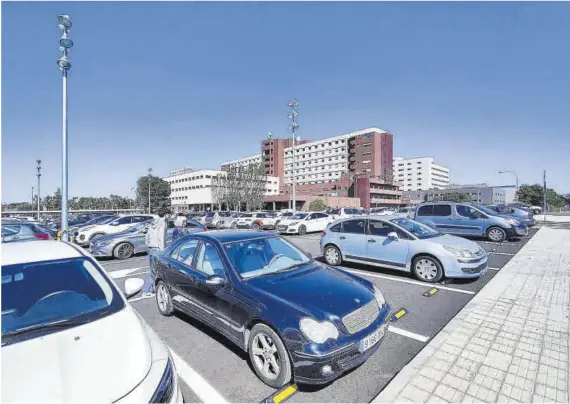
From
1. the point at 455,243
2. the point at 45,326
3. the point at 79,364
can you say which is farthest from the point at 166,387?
the point at 455,243

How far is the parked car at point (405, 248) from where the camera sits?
20.0 ft

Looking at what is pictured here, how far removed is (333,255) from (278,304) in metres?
5.53

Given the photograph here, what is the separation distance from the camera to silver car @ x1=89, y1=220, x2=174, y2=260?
388 inches

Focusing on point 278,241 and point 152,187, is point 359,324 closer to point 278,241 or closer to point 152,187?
point 278,241

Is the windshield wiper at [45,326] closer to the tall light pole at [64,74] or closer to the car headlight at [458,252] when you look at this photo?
the car headlight at [458,252]

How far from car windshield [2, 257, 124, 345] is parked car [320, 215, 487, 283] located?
234 inches

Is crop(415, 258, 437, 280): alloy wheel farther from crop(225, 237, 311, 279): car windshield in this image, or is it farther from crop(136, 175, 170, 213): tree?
crop(136, 175, 170, 213): tree

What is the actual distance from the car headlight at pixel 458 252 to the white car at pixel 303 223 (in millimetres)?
11493

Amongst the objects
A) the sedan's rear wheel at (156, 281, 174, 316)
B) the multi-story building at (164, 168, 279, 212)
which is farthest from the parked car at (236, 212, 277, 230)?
the multi-story building at (164, 168, 279, 212)

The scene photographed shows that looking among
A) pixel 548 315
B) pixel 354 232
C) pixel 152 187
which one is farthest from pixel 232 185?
pixel 548 315

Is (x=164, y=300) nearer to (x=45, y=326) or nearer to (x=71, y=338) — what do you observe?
(x=45, y=326)

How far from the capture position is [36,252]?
2752mm

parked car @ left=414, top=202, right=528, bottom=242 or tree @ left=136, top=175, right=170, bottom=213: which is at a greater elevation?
tree @ left=136, top=175, right=170, bottom=213

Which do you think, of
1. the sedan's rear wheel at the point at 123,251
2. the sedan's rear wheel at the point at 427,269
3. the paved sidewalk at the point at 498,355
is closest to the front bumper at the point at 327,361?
the paved sidewalk at the point at 498,355
